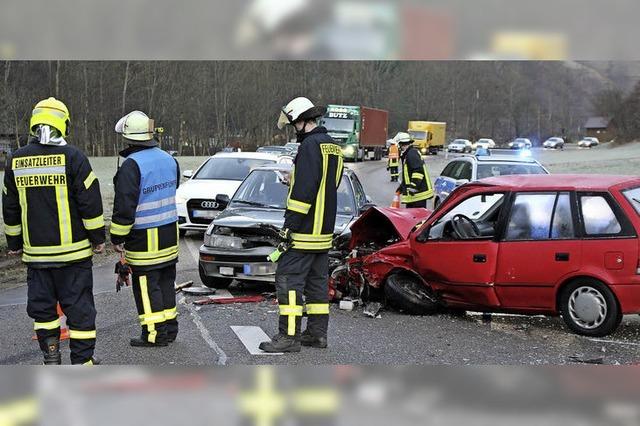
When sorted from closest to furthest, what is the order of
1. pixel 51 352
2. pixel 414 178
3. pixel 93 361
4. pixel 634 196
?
pixel 51 352, pixel 93 361, pixel 634 196, pixel 414 178

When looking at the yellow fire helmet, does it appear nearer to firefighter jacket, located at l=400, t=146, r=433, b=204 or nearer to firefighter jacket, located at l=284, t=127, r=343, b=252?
firefighter jacket, located at l=284, t=127, r=343, b=252

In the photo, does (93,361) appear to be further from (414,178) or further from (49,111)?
(414,178)

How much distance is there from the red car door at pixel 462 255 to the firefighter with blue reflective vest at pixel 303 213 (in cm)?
174

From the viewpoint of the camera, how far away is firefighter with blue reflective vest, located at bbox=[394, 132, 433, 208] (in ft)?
36.8

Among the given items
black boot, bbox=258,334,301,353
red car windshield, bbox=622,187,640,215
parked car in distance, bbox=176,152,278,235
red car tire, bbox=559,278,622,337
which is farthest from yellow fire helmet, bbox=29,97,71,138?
parked car in distance, bbox=176,152,278,235

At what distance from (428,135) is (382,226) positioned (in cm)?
5646

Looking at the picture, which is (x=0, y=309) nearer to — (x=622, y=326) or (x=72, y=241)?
(x=72, y=241)

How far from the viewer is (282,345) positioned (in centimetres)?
551

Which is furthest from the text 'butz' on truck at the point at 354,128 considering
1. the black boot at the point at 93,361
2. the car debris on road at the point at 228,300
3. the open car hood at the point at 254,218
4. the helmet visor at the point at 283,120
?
Answer: the black boot at the point at 93,361

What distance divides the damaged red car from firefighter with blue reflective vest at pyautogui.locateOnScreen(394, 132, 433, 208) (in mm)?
3572

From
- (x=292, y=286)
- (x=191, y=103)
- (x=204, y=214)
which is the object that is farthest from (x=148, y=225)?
(x=191, y=103)

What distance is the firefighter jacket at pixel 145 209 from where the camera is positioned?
5.48 meters

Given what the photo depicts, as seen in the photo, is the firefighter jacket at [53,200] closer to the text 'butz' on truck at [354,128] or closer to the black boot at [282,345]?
the black boot at [282,345]
